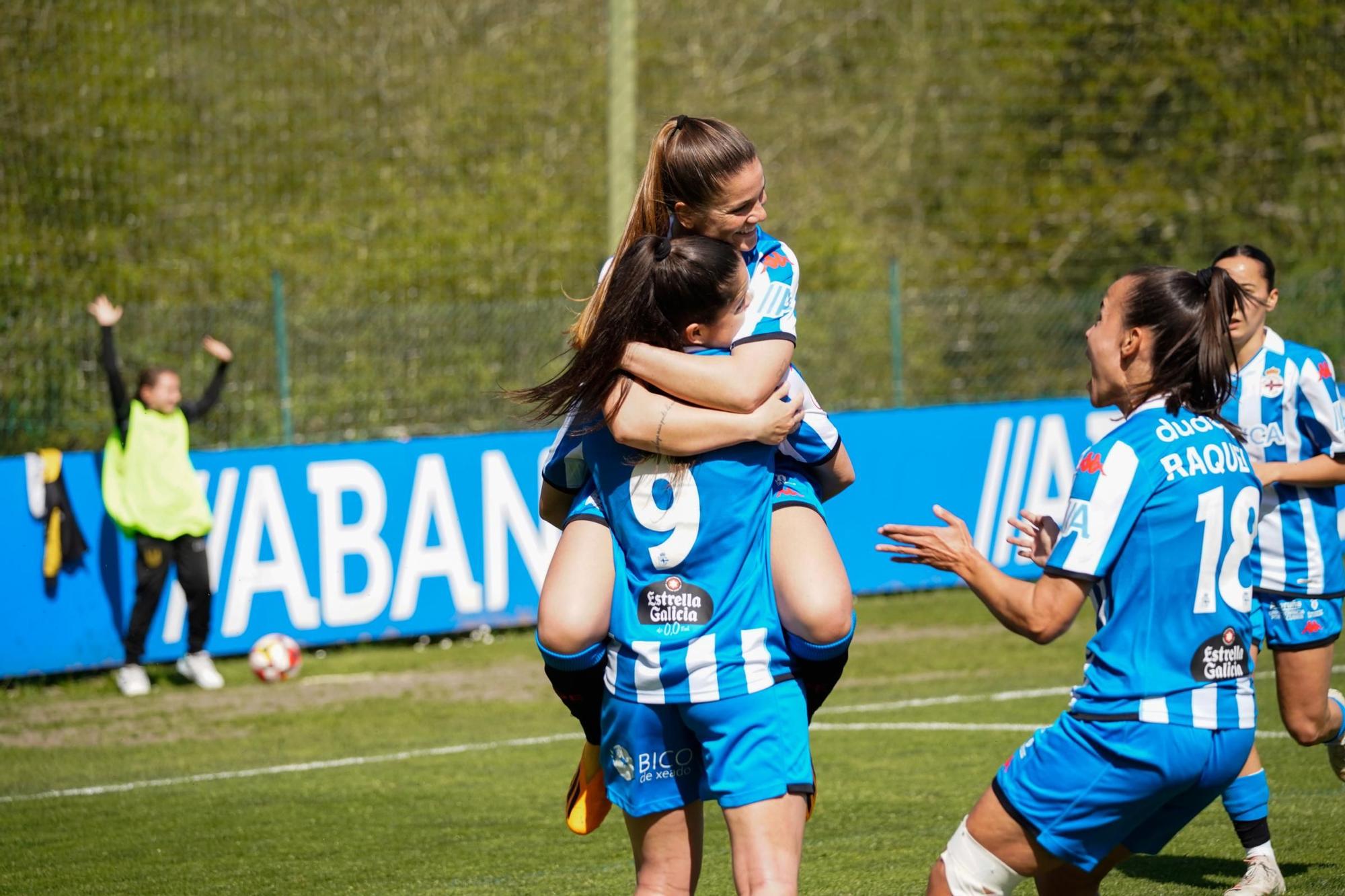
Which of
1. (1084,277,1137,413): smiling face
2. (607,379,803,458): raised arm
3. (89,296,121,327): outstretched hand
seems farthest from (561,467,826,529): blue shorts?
(89,296,121,327): outstretched hand

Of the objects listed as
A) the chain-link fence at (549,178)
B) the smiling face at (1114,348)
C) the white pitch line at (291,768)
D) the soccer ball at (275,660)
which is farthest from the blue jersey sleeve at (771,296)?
the soccer ball at (275,660)

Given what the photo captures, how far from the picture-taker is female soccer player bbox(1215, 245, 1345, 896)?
16.5ft

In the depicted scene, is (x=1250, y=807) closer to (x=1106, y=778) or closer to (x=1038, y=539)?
(x=1038, y=539)

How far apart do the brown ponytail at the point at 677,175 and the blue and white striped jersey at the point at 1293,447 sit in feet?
10.00

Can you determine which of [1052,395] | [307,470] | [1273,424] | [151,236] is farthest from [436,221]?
[1273,424]

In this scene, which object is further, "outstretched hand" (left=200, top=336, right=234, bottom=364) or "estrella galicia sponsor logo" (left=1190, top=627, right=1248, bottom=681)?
"outstretched hand" (left=200, top=336, right=234, bottom=364)

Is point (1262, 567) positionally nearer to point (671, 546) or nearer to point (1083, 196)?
point (671, 546)

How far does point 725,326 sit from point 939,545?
0.66 m

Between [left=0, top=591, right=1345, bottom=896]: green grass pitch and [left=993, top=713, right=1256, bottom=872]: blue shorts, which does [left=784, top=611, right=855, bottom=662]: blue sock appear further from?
[left=0, top=591, right=1345, bottom=896]: green grass pitch

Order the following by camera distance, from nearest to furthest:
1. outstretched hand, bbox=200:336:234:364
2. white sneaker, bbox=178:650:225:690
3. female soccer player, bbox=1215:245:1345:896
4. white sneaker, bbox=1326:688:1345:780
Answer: female soccer player, bbox=1215:245:1345:896 < white sneaker, bbox=1326:688:1345:780 < white sneaker, bbox=178:650:225:690 < outstretched hand, bbox=200:336:234:364

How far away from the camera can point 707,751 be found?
3344mm

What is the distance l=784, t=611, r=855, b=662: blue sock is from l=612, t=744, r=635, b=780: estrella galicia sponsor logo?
0.42m

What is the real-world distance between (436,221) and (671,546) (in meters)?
11.6

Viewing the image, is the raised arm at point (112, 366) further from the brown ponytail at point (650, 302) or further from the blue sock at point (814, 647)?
the blue sock at point (814, 647)
